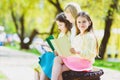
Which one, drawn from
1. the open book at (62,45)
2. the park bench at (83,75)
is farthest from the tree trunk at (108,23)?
the park bench at (83,75)

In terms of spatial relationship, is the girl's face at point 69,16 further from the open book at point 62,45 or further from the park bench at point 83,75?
the park bench at point 83,75

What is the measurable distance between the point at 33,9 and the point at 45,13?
0.92 metres

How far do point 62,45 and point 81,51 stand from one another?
0.95 ft

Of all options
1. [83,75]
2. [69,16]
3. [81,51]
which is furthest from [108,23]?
[83,75]

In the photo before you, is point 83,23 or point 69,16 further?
point 69,16

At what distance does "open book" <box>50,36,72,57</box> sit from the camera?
6.00 metres

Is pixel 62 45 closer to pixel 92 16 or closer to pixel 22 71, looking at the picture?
pixel 22 71

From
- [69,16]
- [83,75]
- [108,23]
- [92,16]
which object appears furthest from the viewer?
[108,23]

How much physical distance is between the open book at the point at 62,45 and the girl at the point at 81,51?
0.17 feet

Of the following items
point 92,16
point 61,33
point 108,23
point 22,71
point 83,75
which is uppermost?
point 61,33

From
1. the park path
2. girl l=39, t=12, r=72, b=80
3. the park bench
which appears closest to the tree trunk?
the park path

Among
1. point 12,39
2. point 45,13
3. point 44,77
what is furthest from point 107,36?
point 12,39

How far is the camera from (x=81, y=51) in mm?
5895

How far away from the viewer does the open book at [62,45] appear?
236 inches
